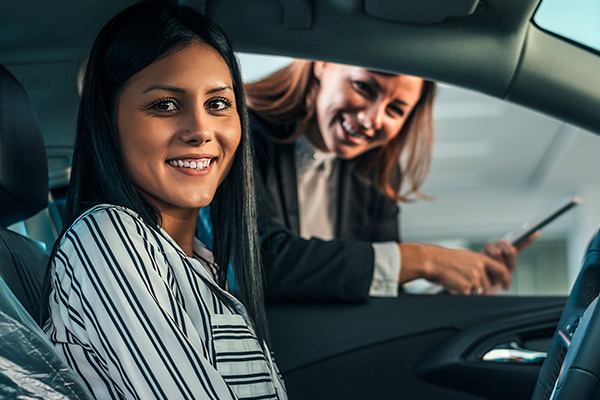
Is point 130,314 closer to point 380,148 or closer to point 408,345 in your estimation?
point 408,345

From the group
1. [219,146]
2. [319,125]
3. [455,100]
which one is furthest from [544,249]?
[219,146]

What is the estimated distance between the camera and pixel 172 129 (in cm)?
102

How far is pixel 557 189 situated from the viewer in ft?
31.1

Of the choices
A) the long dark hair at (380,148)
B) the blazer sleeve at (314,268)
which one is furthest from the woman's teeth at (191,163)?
the long dark hair at (380,148)

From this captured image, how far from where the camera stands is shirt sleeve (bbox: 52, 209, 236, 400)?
0.85m

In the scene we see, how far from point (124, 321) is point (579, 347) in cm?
51

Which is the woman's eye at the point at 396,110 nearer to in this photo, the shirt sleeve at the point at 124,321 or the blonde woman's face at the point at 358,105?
the blonde woman's face at the point at 358,105

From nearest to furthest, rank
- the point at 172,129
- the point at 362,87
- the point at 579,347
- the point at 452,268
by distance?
the point at 579,347 → the point at 172,129 → the point at 452,268 → the point at 362,87

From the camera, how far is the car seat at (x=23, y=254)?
83 centimetres

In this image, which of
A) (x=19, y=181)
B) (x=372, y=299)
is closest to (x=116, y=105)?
(x=19, y=181)

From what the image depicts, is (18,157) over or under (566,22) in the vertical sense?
under

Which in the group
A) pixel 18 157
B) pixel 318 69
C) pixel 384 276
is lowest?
pixel 384 276

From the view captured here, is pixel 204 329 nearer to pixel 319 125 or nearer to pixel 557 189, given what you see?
pixel 319 125

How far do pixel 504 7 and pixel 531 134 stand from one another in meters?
6.50
